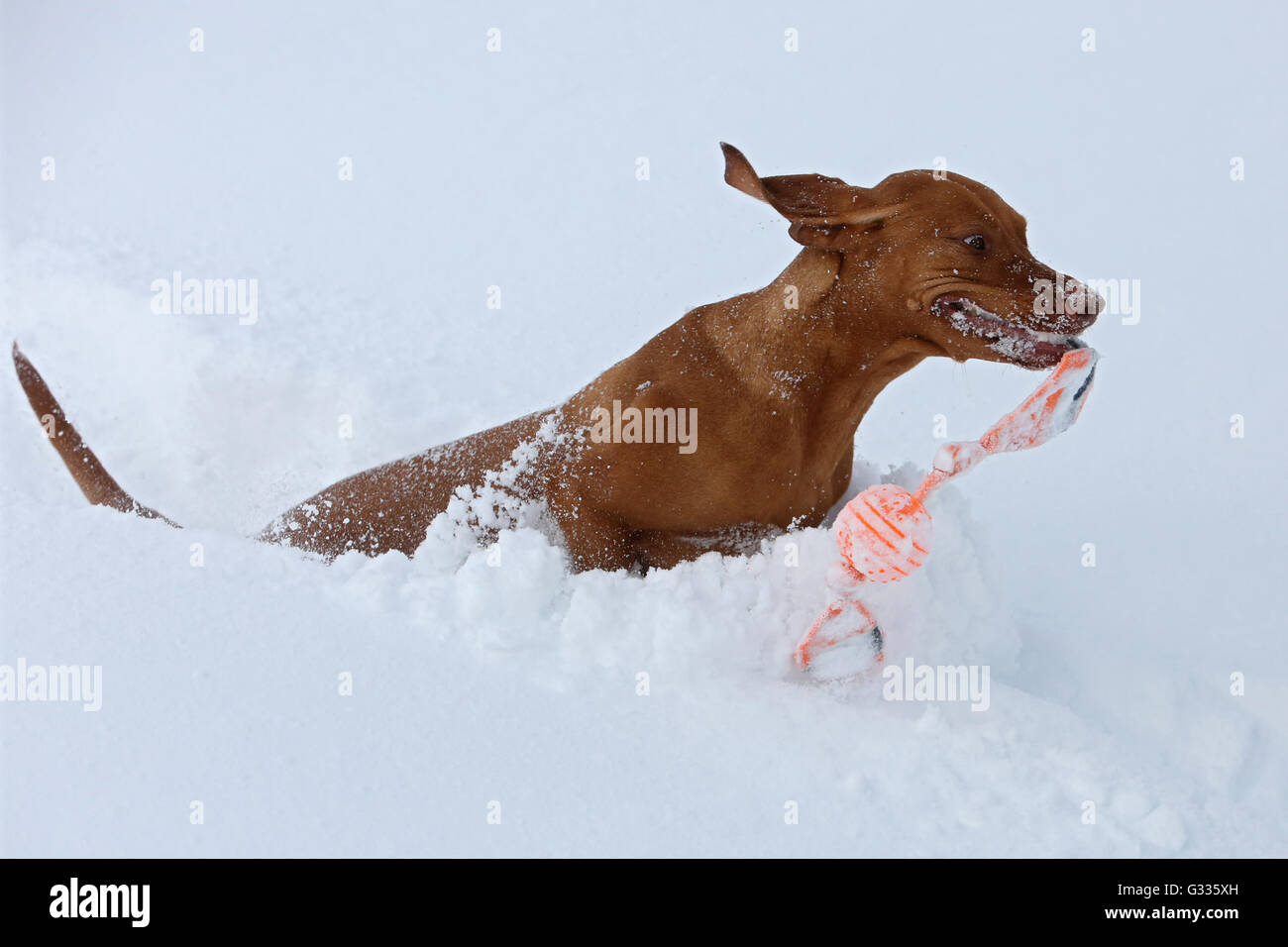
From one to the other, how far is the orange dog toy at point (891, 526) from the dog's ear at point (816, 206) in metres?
0.51

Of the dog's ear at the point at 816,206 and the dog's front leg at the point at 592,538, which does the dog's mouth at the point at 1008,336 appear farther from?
the dog's front leg at the point at 592,538

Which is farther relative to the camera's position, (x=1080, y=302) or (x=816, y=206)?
(x=816, y=206)

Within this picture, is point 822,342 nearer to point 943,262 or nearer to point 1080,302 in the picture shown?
point 943,262

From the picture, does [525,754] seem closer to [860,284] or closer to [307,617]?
[307,617]

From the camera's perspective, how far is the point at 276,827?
2.12 meters

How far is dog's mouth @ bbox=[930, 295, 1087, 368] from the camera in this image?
2656mm

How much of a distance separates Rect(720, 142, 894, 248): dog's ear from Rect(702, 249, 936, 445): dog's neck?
0.06 meters

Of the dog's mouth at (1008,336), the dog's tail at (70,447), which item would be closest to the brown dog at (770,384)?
the dog's mouth at (1008,336)

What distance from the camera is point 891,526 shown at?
2.56m

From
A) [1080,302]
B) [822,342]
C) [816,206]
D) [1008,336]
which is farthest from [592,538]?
[1080,302]

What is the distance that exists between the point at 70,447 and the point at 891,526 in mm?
2325

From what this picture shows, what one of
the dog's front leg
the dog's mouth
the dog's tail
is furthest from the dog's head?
the dog's tail

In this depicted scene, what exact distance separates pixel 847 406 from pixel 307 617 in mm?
1258

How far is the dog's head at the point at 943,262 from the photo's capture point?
266cm
